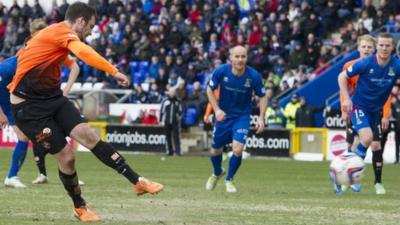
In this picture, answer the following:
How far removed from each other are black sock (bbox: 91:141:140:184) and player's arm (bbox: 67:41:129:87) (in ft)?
3.25

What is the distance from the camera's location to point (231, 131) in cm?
1692

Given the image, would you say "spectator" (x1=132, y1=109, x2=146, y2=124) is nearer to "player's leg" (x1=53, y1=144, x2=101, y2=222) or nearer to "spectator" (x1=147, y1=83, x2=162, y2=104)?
"spectator" (x1=147, y1=83, x2=162, y2=104)

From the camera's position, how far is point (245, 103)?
16.9 meters

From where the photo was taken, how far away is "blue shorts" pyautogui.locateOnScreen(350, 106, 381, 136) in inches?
643

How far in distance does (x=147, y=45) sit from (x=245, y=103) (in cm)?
2261

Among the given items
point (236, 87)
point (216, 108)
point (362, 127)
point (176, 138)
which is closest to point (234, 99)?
point (236, 87)

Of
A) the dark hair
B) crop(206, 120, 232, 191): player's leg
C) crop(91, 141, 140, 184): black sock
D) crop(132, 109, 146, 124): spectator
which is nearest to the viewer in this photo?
the dark hair

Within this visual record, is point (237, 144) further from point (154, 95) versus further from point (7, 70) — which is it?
point (154, 95)

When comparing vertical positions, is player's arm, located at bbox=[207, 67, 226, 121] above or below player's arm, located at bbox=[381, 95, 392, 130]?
above

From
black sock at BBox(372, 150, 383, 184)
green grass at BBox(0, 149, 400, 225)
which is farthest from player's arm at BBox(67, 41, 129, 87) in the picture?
black sock at BBox(372, 150, 383, 184)

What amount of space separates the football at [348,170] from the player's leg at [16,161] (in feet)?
16.9

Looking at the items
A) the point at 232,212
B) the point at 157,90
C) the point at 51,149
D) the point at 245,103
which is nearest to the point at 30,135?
the point at 51,149

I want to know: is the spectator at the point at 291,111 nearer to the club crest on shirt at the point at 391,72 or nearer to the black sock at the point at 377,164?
the black sock at the point at 377,164

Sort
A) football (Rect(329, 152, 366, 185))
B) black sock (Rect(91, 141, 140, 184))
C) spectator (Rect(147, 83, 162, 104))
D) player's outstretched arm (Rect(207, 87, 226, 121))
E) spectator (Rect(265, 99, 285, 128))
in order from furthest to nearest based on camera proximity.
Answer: spectator (Rect(147, 83, 162, 104)) → spectator (Rect(265, 99, 285, 128)) → player's outstretched arm (Rect(207, 87, 226, 121)) → football (Rect(329, 152, 366, 185)) → black sock (Rect(91, 141, 140, 184))
